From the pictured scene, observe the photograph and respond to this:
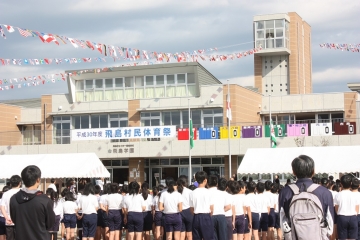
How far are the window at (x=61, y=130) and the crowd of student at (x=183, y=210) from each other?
2435 cm

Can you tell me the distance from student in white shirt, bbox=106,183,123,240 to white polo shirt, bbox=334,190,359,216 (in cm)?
554

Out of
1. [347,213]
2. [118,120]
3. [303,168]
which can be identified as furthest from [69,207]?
[118,120]

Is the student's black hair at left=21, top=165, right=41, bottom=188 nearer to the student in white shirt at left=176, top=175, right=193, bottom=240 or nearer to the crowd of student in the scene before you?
the crowd of student

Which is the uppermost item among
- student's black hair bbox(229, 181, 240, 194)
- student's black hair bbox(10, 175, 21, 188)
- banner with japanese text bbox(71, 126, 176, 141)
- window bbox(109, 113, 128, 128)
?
window bbox(109, 113, 128, 128)

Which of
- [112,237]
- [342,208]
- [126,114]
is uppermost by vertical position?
[126,114]

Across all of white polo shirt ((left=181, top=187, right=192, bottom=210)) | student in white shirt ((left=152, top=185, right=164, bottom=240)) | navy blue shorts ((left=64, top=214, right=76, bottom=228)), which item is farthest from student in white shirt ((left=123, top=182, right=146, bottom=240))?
navy blue shorts ((left=64, top=214, right=76, bottom=228))

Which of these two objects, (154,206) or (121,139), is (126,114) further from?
(154,206)

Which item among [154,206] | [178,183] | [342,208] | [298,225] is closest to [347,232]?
[342,208]

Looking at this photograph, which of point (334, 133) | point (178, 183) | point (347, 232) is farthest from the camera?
point (334, 133)

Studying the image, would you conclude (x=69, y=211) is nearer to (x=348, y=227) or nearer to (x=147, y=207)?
(x=147, y=207)

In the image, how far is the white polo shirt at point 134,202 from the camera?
47.3 ft

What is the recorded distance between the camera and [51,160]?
2380 cm

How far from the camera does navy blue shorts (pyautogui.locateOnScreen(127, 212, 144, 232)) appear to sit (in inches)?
571

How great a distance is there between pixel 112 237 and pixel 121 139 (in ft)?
80.2
